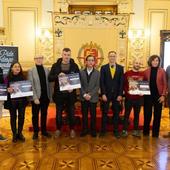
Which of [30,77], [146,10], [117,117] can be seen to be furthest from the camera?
[146,10]

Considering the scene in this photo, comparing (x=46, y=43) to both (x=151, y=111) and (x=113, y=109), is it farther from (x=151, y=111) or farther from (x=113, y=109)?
(x=151, y=111)

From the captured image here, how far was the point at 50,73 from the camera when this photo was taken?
4383mm

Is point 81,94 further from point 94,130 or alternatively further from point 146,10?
point 146,10

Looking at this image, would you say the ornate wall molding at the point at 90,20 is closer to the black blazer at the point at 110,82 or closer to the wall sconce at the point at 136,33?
the wall sconce at the point at 136,33

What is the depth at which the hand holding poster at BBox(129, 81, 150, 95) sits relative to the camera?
4.39 m

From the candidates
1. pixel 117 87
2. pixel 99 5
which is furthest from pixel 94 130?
pixel 99 5

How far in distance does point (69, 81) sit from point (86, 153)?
1113 millimetres

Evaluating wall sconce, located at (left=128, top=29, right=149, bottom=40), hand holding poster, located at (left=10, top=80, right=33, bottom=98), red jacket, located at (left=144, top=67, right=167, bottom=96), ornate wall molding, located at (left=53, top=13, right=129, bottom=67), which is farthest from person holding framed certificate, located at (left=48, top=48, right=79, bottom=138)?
wall sconce, located at (left=128, top=29, right=149, bottom=40)

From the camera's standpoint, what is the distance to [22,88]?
4.21 meters

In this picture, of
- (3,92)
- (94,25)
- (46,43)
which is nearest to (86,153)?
(3,92)

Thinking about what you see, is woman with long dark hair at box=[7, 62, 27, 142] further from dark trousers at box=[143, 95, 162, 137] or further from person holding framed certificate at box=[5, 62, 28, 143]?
dark trousers at box=[143, 95, 162, 137]

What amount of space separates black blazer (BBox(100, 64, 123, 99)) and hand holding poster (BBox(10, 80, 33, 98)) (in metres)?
1.14

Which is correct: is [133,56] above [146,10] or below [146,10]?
below

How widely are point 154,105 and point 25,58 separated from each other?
462cm
